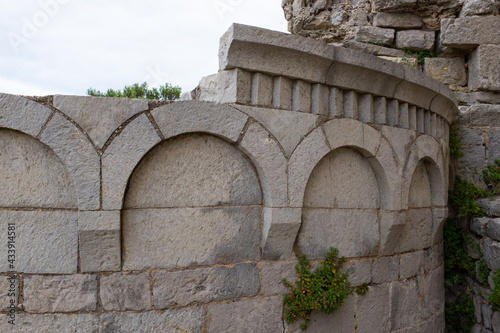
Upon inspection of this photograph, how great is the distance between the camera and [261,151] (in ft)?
8.37

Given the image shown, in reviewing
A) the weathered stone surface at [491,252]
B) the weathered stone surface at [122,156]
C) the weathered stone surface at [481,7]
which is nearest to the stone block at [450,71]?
the weathered stone surface at [481,7]

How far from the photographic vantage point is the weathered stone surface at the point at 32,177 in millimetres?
2252

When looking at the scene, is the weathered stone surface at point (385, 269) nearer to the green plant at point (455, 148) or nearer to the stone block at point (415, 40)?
the green plant at point (455, 148)

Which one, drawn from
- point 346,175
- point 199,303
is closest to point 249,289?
point 199,303

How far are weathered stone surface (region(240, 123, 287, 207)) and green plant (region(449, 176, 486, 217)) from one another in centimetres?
290

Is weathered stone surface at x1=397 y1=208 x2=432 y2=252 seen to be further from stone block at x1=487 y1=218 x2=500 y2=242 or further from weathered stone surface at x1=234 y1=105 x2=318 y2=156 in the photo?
weathered stone surface at x1=234 y1=105 x2=318 y2=156

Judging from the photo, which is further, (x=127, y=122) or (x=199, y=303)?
(x=199, y=303)

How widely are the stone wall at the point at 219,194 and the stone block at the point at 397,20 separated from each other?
7.04 ft

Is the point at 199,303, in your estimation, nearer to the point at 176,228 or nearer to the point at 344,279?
the point at 176,228

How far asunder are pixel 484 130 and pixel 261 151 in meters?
3.66

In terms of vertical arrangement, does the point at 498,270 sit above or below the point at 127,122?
below

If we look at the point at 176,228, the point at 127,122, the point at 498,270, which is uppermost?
the point at 127,122

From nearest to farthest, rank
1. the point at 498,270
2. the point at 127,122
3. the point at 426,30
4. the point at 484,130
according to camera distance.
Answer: the point at 127,122 < the point at 498,270 < the point at 484,130 < the point at 426,30

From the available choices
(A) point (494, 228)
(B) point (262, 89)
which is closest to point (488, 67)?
(A) point (494, 228)
